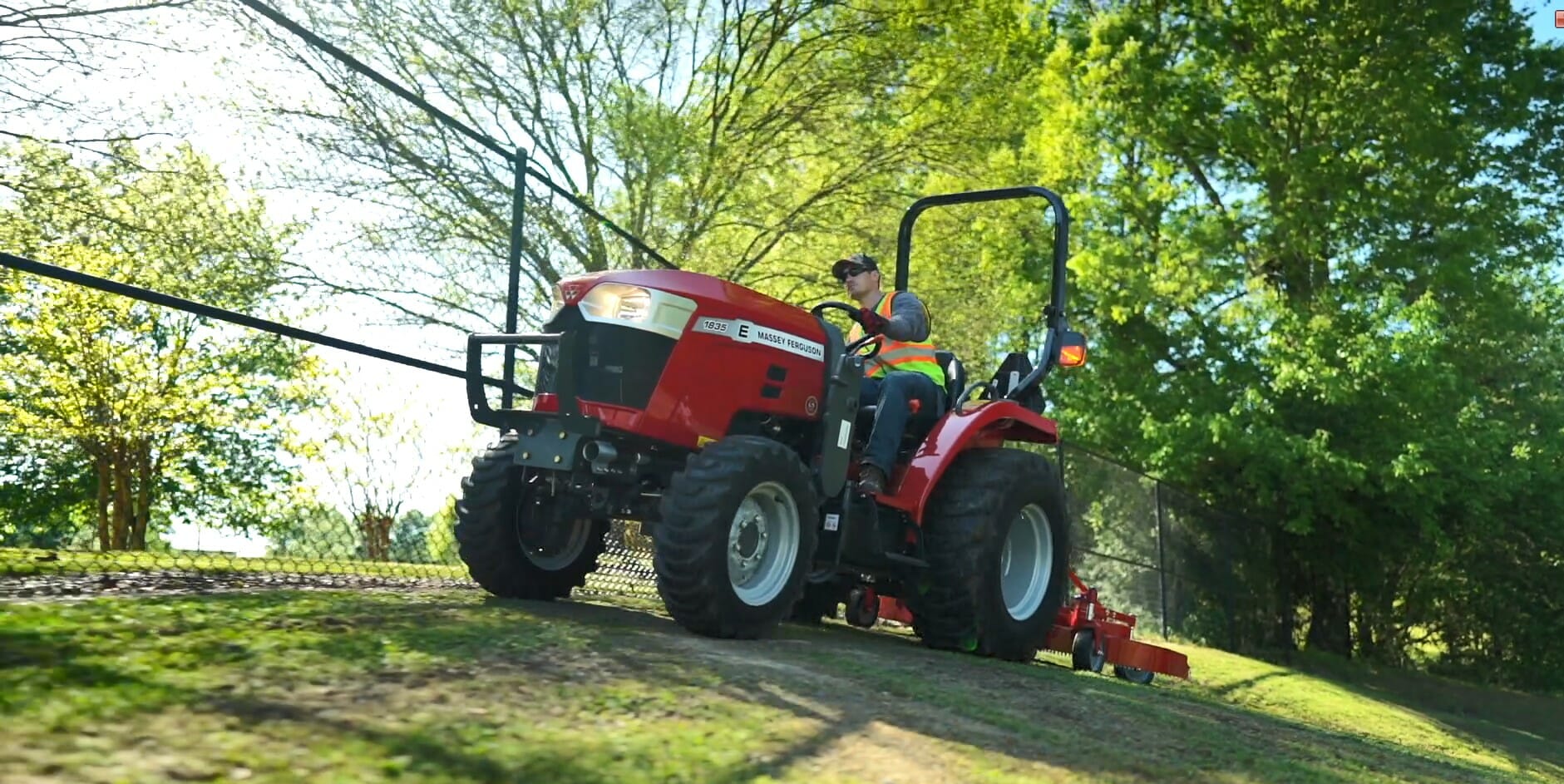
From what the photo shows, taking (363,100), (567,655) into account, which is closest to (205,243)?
(363,100)

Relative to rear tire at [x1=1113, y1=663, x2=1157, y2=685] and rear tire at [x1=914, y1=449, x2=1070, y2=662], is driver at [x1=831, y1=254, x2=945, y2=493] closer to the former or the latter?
rear tire at [x1=914, y1=449, x2=1070, y2=662]

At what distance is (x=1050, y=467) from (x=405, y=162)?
26.0ft

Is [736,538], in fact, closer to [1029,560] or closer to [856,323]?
[856,323]

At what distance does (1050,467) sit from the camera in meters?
7.18

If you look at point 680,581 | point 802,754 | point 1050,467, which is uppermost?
point 1050,467

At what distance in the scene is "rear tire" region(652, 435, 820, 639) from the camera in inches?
A: 197

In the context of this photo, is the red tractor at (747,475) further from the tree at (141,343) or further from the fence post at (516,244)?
the tree at (141,343)

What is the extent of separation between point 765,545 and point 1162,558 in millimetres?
11752

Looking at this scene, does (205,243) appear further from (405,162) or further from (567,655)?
(567,655)

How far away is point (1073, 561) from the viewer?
14453 mm

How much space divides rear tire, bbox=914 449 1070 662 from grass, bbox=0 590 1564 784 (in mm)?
569

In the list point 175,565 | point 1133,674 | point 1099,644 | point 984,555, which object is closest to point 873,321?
point 984,555

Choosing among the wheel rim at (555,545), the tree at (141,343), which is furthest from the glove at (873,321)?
the tree at (141,343)

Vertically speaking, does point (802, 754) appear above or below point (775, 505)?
below
